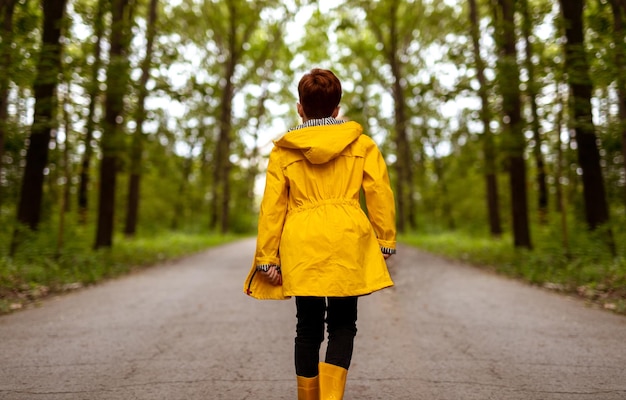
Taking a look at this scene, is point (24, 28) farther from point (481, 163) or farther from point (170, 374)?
point (481, 163)

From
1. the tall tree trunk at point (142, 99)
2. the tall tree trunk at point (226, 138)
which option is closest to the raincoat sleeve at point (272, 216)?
the tall tree trunk at point (142, 99)

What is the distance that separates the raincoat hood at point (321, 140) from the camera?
269cm

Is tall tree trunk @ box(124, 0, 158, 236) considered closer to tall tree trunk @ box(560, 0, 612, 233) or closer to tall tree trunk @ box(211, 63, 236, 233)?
tall tree trunk @ box(211, 63, 236, 233)

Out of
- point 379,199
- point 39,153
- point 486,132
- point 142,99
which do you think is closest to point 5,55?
point 39,153

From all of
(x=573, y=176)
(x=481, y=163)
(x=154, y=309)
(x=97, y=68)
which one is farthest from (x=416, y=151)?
(x=154, y=309)

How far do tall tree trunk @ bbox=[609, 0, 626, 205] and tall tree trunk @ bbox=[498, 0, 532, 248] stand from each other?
7.11 ft

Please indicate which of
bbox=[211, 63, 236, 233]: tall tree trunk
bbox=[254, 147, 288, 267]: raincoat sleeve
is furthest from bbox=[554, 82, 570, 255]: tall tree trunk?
bbox=[211, 63, 236, 233]: tall tree trunk

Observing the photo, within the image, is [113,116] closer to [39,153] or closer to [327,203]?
[39,153]

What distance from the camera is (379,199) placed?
2783 mm

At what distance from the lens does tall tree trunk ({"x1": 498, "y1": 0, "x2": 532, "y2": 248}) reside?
993 cm

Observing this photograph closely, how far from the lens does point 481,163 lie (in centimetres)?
1382

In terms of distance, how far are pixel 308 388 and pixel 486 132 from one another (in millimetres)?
11068

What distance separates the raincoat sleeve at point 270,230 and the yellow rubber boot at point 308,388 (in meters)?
0.47

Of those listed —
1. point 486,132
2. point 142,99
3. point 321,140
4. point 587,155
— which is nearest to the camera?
point 321,140
